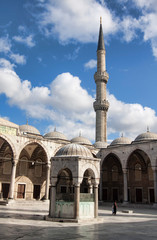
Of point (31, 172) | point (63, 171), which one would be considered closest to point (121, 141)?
point (31, 172)

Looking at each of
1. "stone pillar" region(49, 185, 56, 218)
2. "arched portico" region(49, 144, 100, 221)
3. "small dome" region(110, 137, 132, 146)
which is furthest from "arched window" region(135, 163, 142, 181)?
"stone pillar" region(49, 185, 56, 218)

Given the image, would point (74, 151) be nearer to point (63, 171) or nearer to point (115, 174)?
point (63, 171)

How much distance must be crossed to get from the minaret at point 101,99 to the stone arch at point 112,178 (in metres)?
5.18

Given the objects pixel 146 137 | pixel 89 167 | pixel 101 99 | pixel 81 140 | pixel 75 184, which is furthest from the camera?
pixel 101 99

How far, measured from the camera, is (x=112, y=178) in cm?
2672

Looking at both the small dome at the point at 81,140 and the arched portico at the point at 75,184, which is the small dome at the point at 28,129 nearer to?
the small dome at the point at 81,140

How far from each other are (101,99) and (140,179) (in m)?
13.1

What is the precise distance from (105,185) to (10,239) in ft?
72.9

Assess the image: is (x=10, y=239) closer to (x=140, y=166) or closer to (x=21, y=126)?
(x=140, y=166)

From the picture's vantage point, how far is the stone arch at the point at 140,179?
2369 centimetres

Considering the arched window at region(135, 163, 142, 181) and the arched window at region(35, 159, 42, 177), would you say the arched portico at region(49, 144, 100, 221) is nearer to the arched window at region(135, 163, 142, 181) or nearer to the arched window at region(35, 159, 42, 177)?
the arched window at region(35, 159, 42, 177)

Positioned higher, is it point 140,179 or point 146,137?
point 146,137

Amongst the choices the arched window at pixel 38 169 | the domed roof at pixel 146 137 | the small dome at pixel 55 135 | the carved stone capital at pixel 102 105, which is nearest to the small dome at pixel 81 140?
the small dome at pixel 55 135

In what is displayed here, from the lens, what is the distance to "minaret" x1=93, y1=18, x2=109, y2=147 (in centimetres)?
3303
